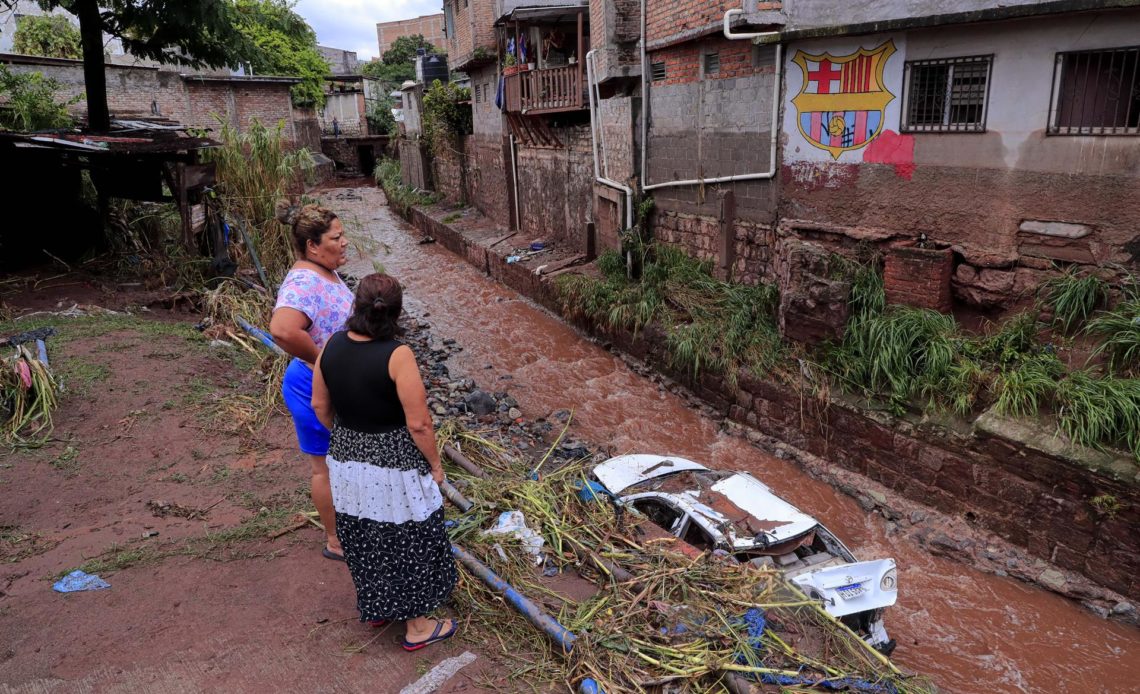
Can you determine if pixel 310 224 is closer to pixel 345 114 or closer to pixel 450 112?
pixel 450 112

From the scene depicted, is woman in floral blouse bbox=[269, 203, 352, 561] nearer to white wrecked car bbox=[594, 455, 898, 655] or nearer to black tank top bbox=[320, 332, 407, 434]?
black tank top bbox=[320, 332, 407, 434]

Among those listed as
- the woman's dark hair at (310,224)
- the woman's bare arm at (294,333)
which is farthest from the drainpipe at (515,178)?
the woman's bare arm at (294,333)

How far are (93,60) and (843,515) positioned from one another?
1172cm

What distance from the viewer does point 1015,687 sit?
17.1ft

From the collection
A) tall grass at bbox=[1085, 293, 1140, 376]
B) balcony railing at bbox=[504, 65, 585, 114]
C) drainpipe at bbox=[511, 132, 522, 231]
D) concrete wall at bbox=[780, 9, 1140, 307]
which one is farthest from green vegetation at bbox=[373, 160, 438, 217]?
tall grass at bbox=[1085, 293, 1140, 376]

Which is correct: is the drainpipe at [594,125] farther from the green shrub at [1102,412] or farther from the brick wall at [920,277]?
the green shrub at [1102,412]

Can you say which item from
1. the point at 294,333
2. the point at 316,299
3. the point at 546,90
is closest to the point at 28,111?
the point at 546,90

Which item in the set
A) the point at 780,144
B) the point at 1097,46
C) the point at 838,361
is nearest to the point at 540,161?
the point at 780,144

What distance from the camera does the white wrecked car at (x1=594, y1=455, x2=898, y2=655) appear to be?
14.8 ft

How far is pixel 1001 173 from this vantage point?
7.29 metres

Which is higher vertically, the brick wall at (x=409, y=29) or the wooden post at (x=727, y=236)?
the brick wall at (x=409, y=29)

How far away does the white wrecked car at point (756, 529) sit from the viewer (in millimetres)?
4504

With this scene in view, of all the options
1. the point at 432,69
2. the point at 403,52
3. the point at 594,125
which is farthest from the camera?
the point at 403,52

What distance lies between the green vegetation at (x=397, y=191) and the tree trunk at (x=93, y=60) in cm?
1478
